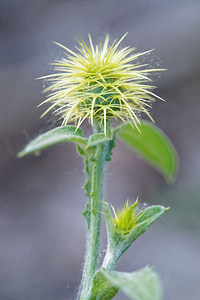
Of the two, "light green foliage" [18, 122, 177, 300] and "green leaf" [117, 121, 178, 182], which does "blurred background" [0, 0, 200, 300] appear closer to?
"green leaf" [117, 121, 178, 182]

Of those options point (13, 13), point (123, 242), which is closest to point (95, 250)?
point (123, 242)

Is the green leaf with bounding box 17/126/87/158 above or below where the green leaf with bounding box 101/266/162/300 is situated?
above

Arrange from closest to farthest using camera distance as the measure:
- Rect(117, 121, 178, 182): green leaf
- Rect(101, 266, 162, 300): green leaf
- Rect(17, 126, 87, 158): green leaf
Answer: Rect(101, 266, 162, 300): green leaf
Rect(17, 126, 87, 158): green leaf
Rect(117, 121, 178, 182): green leaf

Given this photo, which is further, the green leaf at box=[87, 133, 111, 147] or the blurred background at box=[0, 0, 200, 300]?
the blurred background at box=[0, 0, 200, 300]

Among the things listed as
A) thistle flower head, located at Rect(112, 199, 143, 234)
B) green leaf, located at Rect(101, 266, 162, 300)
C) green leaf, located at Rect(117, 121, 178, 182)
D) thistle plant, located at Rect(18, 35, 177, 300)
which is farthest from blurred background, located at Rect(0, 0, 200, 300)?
green leaf, located at Rect(101, 266, 162, 300)

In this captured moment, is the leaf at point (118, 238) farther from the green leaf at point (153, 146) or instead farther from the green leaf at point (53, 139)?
the green leaf at point (153, 146)

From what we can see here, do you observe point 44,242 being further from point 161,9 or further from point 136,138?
point 161,9

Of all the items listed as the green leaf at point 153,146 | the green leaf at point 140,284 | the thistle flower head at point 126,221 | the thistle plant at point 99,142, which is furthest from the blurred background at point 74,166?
the green leaf at point 140,284
